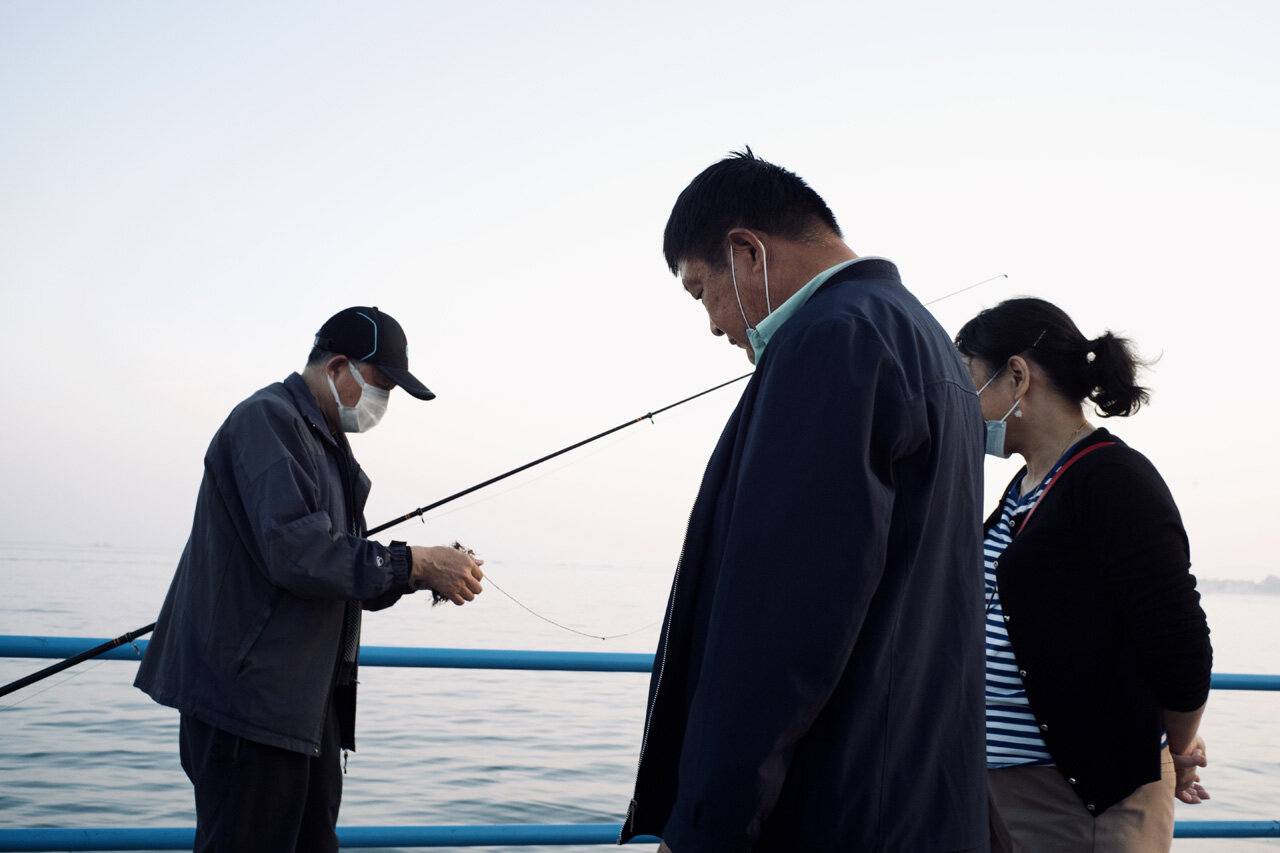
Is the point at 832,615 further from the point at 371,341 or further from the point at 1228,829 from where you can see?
the point at 1228,829

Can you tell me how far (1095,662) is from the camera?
1.88 metres

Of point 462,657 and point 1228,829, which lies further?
point 1228,829

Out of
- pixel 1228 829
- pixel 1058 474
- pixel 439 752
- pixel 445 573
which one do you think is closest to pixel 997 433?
pixel 1058 474

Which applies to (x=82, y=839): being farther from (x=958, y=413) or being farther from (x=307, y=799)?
(x=958, y=413)

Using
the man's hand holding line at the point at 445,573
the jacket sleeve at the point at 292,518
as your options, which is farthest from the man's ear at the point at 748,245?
the man's hand holding line at the point at 445,573

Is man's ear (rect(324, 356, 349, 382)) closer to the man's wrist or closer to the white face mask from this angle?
the white face mask

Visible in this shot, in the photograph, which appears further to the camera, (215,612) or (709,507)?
(215,612)

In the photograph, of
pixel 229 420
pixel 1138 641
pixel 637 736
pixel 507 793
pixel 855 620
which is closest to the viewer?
pixel 855 620

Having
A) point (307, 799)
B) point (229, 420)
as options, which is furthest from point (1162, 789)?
point (229, 420)

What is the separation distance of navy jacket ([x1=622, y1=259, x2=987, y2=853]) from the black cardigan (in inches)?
24.5

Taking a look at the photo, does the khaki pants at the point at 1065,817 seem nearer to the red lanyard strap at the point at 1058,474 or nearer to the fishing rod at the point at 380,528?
the red lanyard strap at the point at 1058,474

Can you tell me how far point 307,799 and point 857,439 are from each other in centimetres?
181

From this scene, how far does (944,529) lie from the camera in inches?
50.1

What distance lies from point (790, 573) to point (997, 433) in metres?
1.27
